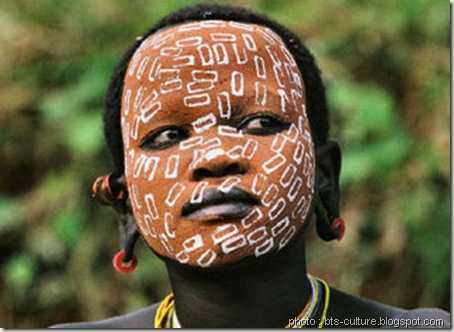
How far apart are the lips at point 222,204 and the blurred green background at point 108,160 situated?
166 cm

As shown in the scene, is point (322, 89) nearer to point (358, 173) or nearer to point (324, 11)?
point (358, 173)

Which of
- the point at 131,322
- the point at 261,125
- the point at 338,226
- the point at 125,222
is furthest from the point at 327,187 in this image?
the point at 131,322

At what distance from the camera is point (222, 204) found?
1858mm

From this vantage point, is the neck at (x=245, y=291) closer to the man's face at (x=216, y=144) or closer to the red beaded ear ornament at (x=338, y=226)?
the man's face at (x=216, y=144)

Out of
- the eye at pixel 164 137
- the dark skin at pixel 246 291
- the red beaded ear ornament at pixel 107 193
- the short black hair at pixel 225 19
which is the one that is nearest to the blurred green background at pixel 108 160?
the short black hair at pixel 225 19

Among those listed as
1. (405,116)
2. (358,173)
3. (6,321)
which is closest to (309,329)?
(358,173)

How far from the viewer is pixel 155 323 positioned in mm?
2227

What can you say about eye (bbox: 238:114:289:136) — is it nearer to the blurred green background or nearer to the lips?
the lips

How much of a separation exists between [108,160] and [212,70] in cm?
176

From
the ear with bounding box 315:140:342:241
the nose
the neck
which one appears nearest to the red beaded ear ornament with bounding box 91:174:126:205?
the neck

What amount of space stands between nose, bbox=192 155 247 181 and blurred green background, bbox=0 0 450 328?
5.40ft

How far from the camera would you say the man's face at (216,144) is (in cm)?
187

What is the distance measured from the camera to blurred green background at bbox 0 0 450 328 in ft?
11.4

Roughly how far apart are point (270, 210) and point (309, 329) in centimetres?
34
